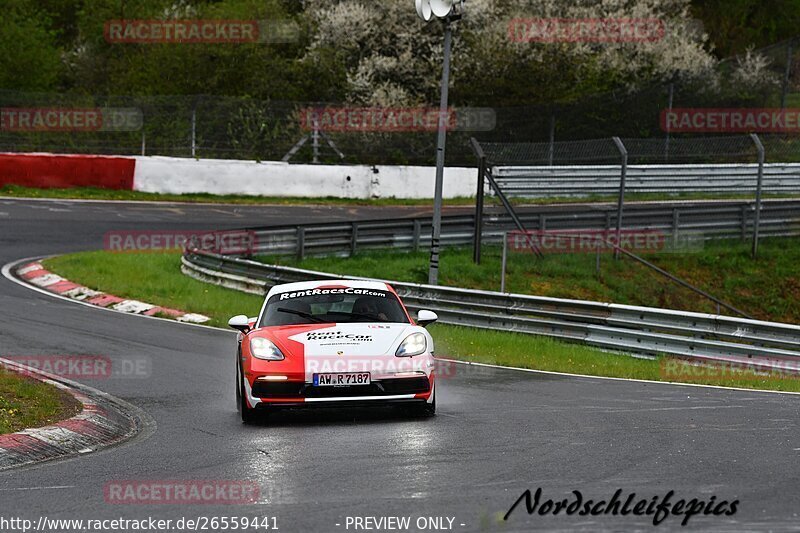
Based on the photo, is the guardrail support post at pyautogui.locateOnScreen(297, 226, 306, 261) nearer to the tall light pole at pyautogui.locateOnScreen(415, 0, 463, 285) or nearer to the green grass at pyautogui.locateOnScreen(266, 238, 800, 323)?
the green grass at pyautogui.locateOnScreen(266, 238, 800, 323)

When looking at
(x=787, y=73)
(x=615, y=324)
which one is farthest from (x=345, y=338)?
(x=787, y=73)

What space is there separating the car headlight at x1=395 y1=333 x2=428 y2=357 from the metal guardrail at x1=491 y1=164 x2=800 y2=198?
2184cm

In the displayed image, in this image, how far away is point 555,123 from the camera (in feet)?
121

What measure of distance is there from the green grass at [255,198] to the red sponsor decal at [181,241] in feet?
20.9

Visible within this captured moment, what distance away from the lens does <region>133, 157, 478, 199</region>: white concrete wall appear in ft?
120

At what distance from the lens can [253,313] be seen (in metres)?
20.7

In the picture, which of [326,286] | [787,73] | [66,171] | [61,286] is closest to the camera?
[326,286]

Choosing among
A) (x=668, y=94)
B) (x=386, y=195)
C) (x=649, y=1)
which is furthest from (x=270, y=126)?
(x=649, y=1)

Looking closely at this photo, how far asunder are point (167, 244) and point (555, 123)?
13465 millimetres

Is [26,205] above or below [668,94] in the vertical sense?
below

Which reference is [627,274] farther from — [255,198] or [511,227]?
[255,198]

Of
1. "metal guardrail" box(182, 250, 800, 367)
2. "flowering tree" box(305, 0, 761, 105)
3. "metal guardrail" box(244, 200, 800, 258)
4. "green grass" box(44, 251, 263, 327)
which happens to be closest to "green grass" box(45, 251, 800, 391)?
"green grass" box(44, 251, 263, 327)

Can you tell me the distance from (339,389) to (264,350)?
0.86 meters

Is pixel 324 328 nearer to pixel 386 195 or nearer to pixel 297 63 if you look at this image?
pixel 386 195
